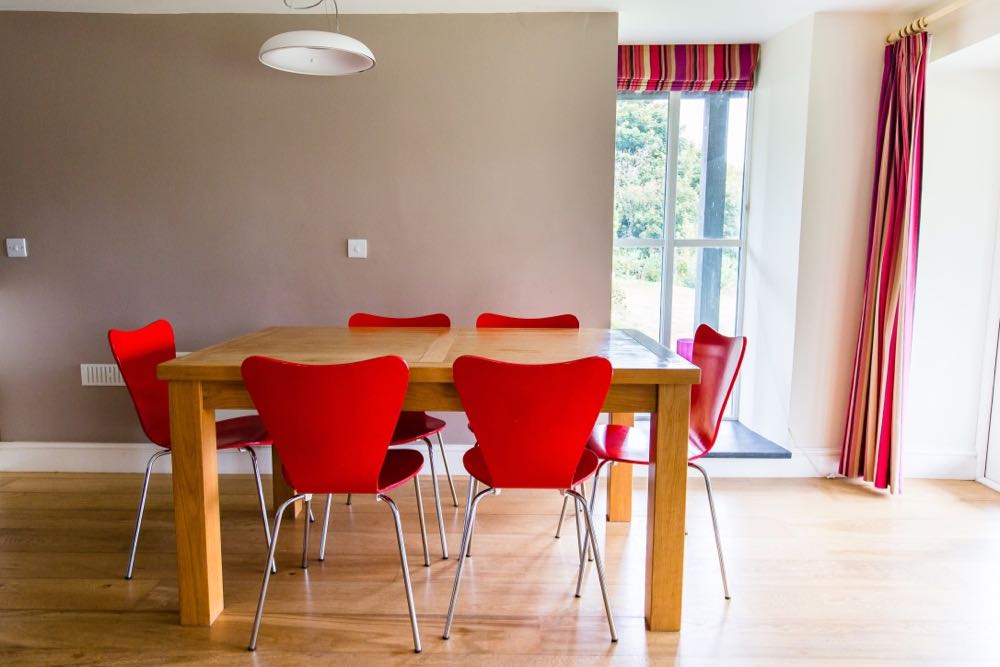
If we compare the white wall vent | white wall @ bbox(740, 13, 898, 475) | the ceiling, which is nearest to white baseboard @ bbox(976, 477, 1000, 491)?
white wall @ bbox(740, 13, 898, 475)

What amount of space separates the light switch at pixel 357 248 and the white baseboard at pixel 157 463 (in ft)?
3.77

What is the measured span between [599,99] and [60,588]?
312 centimetres

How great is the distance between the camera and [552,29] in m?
3.16

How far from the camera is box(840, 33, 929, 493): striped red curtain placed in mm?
2938

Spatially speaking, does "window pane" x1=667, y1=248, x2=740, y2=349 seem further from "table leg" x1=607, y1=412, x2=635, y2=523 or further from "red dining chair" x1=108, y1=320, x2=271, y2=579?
"red dining chair" x1=108, y1=320, x2=271, y2=579

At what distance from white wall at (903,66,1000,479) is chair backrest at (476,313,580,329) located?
1.81 m

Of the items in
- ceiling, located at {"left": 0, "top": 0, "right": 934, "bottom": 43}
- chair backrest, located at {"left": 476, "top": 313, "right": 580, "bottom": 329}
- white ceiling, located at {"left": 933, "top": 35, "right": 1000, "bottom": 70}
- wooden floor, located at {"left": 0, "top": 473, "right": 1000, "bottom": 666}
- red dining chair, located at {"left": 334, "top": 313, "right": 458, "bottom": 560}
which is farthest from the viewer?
ceiling, located at {"left": 0, "top": 0, "right": 934, "bottom": 43}

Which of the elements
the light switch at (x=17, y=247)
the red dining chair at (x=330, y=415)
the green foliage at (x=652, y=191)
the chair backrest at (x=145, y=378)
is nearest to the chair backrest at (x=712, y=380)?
the red dining chair at (x=330, y=415)

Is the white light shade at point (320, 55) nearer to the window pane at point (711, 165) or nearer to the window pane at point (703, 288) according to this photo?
the window pane at point (711, 165)

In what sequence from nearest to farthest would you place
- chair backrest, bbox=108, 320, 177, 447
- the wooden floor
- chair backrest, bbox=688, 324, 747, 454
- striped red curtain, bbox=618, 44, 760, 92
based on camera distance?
the wooden floor → chair backrest, bbox=688, 324, 747, 454 → chair backrest, bbox=108, 320, 177, 447 → striped red curtain, bbox=618, 44, 760, 92

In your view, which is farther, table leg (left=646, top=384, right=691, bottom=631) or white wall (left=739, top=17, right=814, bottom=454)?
white wall (left=739, top=17, right=814, bottom=454)

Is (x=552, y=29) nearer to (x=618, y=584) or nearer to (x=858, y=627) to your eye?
(x=618, y=584)

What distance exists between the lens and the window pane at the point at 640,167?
12.6ft

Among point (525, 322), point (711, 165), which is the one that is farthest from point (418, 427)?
point (711, 165)
